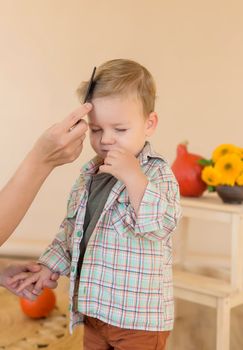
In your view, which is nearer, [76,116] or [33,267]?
[76,116]

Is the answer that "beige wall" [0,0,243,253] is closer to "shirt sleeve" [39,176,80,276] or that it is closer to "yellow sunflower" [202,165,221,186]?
"yellow sunflower" [202,165,221,186]

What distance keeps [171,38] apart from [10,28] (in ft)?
2.34

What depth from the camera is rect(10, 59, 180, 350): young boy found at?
3.32ft

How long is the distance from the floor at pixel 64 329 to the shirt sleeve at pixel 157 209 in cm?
75

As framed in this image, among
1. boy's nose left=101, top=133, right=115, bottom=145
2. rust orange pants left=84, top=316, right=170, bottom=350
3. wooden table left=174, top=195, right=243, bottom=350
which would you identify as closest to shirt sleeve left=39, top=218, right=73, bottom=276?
rust orange pants left=84, top=316, right=170, bottom=350

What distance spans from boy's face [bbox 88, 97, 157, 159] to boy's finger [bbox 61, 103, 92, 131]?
19mm

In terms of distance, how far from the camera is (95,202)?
43.0 inches

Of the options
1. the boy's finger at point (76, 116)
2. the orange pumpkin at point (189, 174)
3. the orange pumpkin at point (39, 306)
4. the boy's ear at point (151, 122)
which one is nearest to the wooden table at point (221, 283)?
the orange pumpkin at point (189, 174)

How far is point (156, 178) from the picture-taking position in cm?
104

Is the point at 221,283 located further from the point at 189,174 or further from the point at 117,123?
the point at 117,123

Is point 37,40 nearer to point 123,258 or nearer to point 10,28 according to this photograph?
point 10,28

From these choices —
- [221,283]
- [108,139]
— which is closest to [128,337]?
[108,139]

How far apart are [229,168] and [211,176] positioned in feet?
0.20

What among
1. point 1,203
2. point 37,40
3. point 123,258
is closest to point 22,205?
point 1,203
